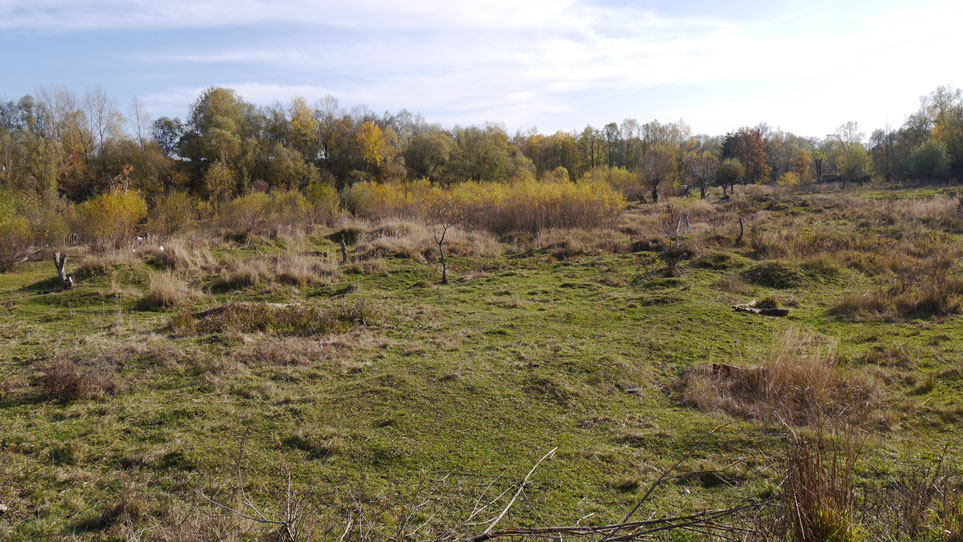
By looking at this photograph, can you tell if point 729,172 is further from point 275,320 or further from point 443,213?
point 275,320

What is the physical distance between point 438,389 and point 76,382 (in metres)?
3.99

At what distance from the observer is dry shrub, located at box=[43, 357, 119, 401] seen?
5.52 meters

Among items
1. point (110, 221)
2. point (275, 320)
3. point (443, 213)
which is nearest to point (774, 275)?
point (275, 320)

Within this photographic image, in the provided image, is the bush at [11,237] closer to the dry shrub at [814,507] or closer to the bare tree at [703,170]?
the dry shrub at [814,507]

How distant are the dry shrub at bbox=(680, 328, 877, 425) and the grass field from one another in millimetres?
60

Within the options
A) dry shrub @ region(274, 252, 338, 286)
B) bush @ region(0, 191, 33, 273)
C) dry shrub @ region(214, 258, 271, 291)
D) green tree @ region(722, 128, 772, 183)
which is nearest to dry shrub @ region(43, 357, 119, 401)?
→ dry shrub @ region(214, 258, 271, 291)

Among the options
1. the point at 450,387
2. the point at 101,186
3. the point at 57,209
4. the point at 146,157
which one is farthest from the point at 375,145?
the point at 450,387

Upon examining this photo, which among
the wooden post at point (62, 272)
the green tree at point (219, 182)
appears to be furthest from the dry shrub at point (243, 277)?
the green tree at point (219, 182)

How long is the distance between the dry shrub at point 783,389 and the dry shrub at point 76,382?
6.47 meters

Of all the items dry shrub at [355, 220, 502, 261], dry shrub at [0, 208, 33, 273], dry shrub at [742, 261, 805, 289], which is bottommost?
dry shrub at [742, 261, 805, 289]

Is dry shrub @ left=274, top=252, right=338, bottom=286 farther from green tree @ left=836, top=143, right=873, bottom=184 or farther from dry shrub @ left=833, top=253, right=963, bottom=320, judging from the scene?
green tree @ left=836, top=143, right=873, bottom=184

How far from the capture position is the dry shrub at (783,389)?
500cm

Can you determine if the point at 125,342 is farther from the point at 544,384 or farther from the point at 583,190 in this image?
the point at 583,190

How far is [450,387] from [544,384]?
3.61 feet
